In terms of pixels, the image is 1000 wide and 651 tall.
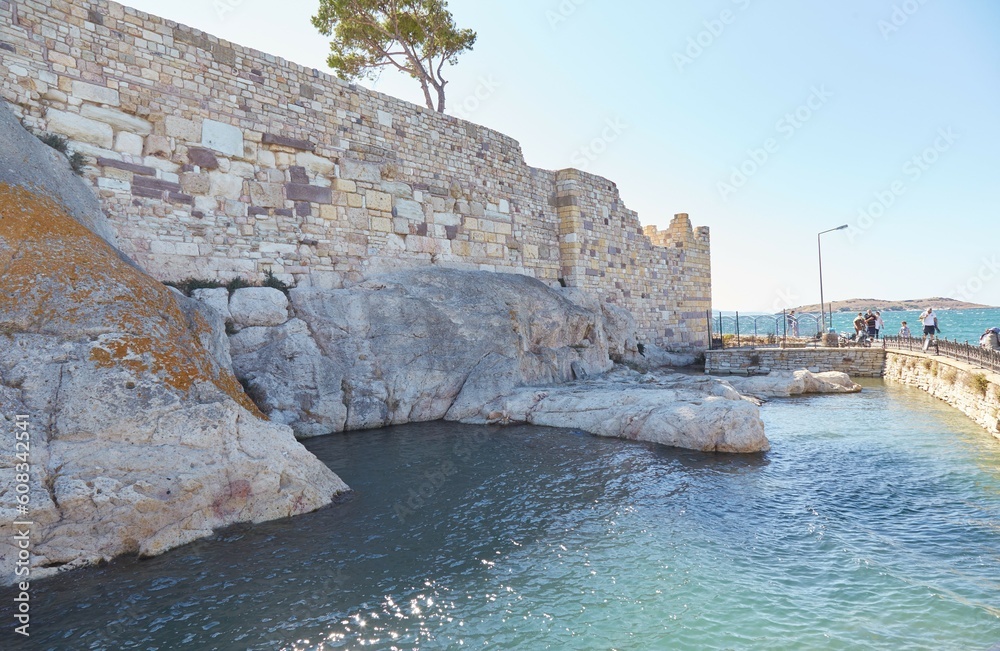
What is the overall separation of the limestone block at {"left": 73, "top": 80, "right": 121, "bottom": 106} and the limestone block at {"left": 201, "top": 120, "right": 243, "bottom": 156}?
127 cm

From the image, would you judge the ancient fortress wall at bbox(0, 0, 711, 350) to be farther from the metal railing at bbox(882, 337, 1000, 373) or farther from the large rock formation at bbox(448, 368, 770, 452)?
the metal railing at bbox(882, 337, 1000, 373)

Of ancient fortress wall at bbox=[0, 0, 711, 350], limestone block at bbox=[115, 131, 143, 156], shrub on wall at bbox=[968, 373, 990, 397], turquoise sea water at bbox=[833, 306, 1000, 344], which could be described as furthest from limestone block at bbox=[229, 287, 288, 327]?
turquoise sea water at bbox=[833, 306, 1000, 344]

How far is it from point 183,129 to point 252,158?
1155 mm

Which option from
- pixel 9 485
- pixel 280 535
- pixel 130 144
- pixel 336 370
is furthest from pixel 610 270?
pixel 9 485

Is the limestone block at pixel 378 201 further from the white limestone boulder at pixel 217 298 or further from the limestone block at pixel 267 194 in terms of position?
the white limestone boulder at pixel 217 298

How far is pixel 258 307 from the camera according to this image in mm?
9766

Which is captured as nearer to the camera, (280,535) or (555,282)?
(280,535)

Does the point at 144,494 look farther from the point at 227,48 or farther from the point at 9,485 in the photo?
the point at 227,48

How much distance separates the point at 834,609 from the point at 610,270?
14510 mm

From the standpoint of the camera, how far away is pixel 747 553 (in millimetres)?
5066

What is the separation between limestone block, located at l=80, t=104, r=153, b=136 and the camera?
8688 mm

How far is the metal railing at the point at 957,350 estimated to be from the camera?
1095 centimetres

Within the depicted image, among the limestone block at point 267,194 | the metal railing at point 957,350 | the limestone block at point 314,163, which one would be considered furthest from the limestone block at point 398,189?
the metal railing at point 957,350

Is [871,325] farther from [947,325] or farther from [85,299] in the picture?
[947,325]
